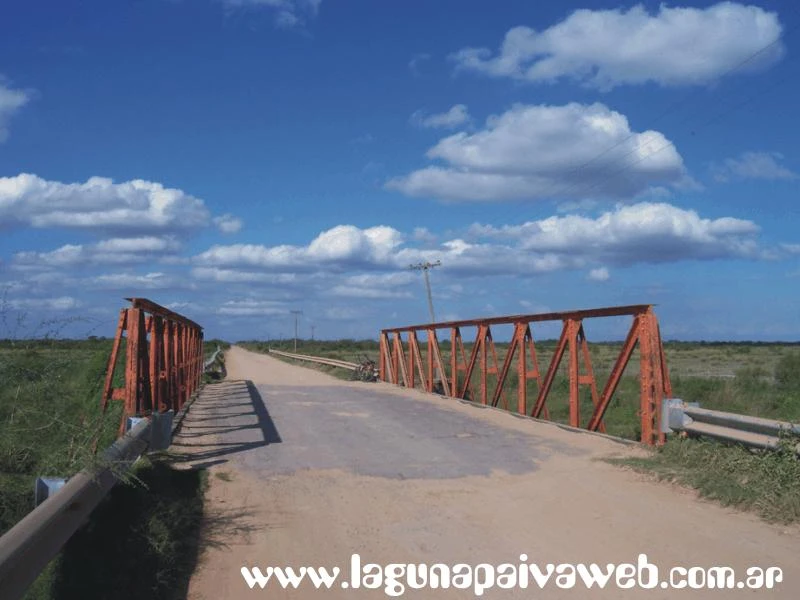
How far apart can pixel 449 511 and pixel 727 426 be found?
3.92 meters

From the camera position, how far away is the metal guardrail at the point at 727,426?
8.20 metres

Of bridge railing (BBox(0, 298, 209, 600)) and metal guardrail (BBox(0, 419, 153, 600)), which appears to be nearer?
metal guardrail (BBox(0, 419, 153, 600))

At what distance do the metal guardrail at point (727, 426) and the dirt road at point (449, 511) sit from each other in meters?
0.76

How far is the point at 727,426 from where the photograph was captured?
920 cm

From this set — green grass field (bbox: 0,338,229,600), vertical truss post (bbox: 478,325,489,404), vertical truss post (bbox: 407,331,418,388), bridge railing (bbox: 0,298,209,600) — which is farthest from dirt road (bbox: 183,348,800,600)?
vertical truss post (bbox: 407,331,418,388)

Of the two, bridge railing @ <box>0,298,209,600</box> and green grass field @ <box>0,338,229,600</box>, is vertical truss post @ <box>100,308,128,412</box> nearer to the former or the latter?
bridge railing @ <box>0,298,209,600</box>

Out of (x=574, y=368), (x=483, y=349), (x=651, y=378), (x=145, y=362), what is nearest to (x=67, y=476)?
(x=145, y=362)

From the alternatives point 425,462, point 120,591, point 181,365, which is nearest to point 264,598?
point 120,591

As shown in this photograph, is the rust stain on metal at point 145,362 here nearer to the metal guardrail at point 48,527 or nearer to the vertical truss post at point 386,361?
Answer: the metal guardrail at point 48,527

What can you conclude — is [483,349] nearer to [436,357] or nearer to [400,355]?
[436,357]

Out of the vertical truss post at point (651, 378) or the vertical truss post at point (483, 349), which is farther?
the vertical truss post at point (483, 349)

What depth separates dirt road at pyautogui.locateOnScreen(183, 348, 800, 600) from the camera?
5.74 m

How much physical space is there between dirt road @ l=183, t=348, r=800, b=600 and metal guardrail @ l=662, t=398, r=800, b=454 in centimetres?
76

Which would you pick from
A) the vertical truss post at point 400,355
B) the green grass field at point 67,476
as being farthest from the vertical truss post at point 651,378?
the vertical truss post at point 400,355
